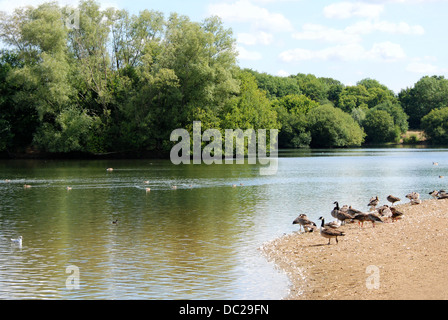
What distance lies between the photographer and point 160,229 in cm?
2391

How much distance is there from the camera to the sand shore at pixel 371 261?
13.2m

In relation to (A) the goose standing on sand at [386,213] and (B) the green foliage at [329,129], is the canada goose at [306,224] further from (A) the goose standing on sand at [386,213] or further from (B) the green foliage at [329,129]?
(B) the green foliage at [329,129]

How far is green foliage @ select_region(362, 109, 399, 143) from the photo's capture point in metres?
151

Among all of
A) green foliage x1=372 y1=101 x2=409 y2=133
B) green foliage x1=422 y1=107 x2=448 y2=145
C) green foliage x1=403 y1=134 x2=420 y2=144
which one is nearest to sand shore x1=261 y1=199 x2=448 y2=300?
green foliage x1=422 y1=107 x2=448 y2=145

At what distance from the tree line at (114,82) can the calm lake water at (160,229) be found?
28591 millimetres

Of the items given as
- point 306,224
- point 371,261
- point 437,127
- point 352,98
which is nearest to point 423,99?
point 352,98

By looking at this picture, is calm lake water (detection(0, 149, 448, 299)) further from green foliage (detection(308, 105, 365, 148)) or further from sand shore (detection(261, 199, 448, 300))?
green foliage (detection(308, 105, 365, 148))

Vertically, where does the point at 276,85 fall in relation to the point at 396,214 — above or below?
above

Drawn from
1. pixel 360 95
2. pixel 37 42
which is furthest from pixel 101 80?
pixel 360 95

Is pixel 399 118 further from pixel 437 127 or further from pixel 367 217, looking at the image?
pixel 367 217

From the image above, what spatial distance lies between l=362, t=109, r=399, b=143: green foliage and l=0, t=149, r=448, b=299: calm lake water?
105 meters

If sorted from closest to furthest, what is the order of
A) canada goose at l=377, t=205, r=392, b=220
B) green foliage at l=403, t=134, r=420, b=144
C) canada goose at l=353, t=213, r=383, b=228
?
canada goose at l=353, t=213, r=383, b=228, canada goose at l=377, t=205, r=392, b=220, green foliage at l=403, t=134, r=420, b=144

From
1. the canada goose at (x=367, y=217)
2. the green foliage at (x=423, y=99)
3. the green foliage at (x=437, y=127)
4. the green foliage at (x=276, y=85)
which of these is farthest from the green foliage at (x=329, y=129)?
the canada goose at (x=367, y=217)

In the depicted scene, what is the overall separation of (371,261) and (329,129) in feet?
387
